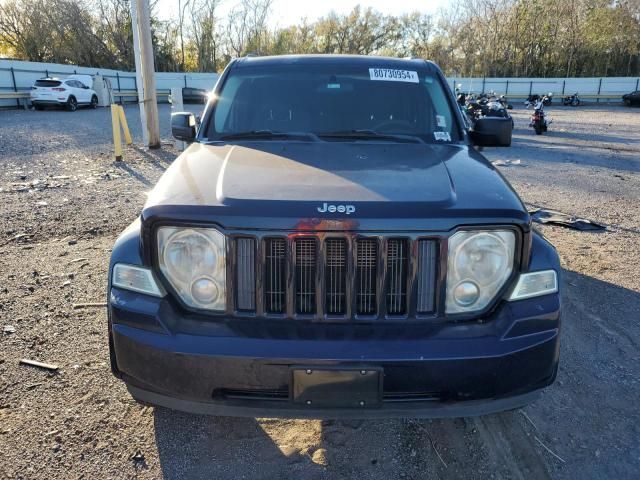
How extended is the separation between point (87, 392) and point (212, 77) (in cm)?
4180

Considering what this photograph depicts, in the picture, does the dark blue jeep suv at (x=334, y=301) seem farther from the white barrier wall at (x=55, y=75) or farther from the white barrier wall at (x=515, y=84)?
the white barrier wall at (x=515, y=84)

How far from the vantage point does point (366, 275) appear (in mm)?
2135

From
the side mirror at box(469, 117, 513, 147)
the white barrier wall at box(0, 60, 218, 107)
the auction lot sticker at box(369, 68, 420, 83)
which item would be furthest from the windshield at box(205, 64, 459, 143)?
the white barrier wall at box(0, 60, 218, 107)

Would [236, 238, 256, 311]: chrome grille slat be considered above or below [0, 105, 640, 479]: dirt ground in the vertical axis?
above

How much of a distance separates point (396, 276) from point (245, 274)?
24.7 inches

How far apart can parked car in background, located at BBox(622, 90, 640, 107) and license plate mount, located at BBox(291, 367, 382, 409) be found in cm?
4463

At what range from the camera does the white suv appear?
82.6 feet

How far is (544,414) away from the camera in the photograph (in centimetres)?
284

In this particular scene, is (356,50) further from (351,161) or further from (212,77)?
(351,161)

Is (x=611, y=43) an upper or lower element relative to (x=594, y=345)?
upper

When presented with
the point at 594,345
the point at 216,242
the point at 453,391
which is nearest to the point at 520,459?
the point at 453,391

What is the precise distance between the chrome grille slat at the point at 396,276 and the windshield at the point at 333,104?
1.33 meters

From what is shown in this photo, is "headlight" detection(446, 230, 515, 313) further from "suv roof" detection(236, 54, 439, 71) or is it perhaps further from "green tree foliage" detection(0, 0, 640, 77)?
"green tree foliage" detection(0, 0, 640, 77)

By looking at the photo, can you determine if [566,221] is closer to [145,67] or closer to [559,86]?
[145,67]
